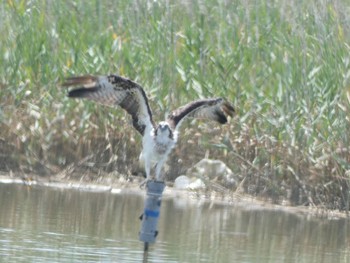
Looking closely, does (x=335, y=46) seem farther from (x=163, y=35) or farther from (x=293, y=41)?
(x=163, y=35)

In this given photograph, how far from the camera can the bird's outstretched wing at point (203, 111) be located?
473 inches

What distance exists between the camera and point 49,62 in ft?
48.6

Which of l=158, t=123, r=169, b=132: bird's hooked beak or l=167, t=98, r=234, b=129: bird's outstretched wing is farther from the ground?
l=167, t=98, r=234, b=129: bird's outstretched wing

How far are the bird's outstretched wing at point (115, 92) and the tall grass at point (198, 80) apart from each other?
7.89 ft

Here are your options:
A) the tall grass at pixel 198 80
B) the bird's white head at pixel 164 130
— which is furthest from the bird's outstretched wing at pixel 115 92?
the tall grass at pixel 198 80

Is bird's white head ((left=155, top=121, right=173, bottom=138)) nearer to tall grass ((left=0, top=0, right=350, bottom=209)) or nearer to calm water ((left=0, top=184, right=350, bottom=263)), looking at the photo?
calm water ((left=0, top=184, right=350, bottom=263))

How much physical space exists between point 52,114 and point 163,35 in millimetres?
1719

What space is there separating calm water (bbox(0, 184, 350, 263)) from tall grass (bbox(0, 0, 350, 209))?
2.26ft

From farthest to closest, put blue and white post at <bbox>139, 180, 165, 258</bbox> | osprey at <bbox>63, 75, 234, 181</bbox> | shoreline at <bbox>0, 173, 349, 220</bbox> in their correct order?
shoreline at <bbox>0, 173, 349, 220</bbox> → osprey at <bbox>63, 75, 234, 181</bbox> → blue and white post at <bbox>139, 180, 165, 258</bbox>

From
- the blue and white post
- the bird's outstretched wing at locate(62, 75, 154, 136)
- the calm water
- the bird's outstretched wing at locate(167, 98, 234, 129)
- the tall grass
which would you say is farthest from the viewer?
the tall grass

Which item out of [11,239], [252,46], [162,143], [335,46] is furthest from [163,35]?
[11,239]

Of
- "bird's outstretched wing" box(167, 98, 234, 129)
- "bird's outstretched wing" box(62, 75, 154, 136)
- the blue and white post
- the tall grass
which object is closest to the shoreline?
the tall grass

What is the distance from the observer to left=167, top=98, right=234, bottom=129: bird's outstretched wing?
473 inches

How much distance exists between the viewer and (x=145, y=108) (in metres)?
11.7
